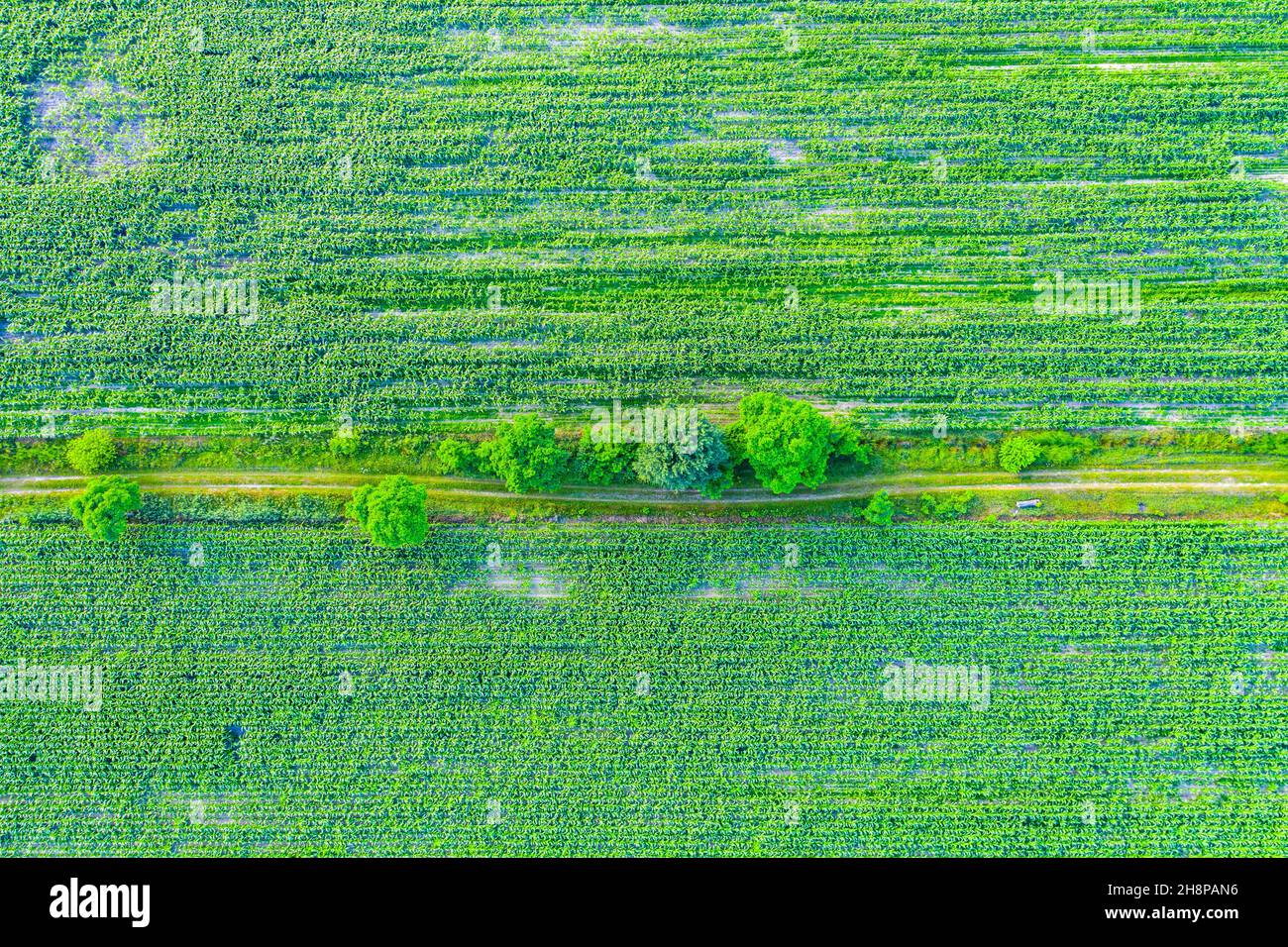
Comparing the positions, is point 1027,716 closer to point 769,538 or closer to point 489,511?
point 769,538

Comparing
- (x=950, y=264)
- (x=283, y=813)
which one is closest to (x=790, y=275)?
(x=950, y=264)

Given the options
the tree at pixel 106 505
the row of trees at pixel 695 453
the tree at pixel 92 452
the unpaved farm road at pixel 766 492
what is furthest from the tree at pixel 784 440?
the tree at pixel 92 452

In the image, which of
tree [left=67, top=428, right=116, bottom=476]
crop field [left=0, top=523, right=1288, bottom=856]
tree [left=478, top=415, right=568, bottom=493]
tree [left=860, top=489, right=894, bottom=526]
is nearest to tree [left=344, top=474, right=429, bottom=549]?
crop field [left=0, top=523, right=1288, bottom=856]

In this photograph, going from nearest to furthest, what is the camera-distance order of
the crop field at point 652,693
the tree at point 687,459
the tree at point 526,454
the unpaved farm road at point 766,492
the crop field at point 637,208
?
the tree at point 687,459 < the tree at point 526,454 < the crop field at point 652,693 < the unpaved farm road at point 766,492 < the crop field at point 637,208

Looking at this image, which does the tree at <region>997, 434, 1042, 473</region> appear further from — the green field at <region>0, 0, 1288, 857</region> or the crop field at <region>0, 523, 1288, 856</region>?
the crop field at <region>0, 523, 1288, 856</region>

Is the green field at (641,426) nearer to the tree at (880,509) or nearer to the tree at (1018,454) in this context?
the tree at (880,509)

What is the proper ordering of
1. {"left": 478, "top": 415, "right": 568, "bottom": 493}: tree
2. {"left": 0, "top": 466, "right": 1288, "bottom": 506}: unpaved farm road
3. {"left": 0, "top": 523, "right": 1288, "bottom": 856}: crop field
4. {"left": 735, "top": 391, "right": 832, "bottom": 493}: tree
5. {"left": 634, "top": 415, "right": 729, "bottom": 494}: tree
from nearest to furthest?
{"left": 735, "top": 391, "right": 832, "bottom": 493}: tree → {"left": 634, "top": 415, "right": 729, "bottom": 494}: tree → {"left": 478, "top": 415, "right": 568, "bottom": 493}: tree → {"left": 0, "top": 523, "right": 1288, "bottom": 856}: crop field → {"left": 0, "top": 466, "right": 1288, "bottom": 506}: unpaved farm road
